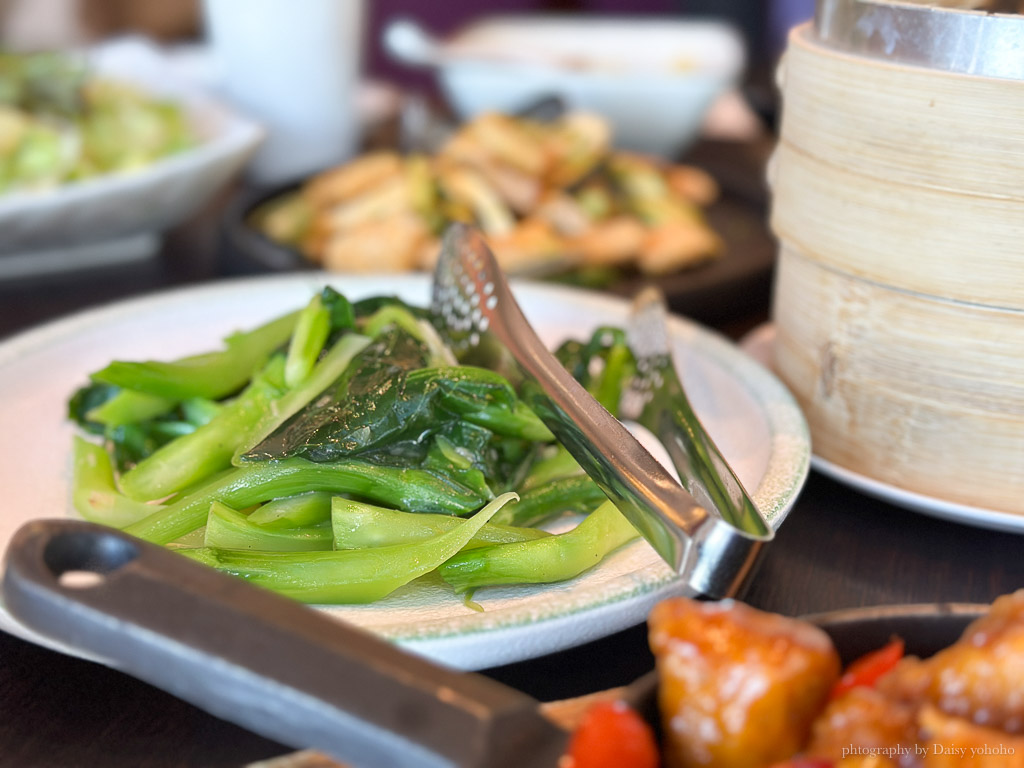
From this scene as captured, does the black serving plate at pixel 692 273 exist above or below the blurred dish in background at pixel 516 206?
below

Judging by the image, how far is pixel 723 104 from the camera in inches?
151

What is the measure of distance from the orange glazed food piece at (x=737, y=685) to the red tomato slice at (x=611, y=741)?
27mm

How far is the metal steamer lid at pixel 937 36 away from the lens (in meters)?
0.83

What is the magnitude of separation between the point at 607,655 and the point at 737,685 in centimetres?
A: 34

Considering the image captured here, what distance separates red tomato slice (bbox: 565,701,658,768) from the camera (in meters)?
0.50

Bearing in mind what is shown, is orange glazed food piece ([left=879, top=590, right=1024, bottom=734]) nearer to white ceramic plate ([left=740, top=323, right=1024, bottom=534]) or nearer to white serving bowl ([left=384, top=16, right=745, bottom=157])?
white ceramic plate ([left=740, top=323, right=1024, bottom=534])

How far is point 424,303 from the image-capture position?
145 centimetres

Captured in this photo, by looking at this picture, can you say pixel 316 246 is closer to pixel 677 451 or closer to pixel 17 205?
pixel 17 205

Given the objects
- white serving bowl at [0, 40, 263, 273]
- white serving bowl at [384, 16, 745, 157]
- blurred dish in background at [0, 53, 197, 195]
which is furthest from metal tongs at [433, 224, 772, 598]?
white serving bowl at [384, 16, 745, 157]

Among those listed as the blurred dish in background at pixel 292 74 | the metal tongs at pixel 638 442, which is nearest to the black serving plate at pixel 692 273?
the metal tongs at pixel 638 442

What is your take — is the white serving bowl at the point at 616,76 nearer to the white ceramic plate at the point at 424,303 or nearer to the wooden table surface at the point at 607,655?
the white ceramic plate at the point at 424,303

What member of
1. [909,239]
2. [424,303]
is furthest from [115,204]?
[909,239]

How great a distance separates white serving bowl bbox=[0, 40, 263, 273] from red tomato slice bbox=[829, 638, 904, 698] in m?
1.63

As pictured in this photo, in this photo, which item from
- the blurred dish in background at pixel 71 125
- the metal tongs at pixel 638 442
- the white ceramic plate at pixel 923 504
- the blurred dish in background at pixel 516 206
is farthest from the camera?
the blurred dish in background at pixel 71 125
